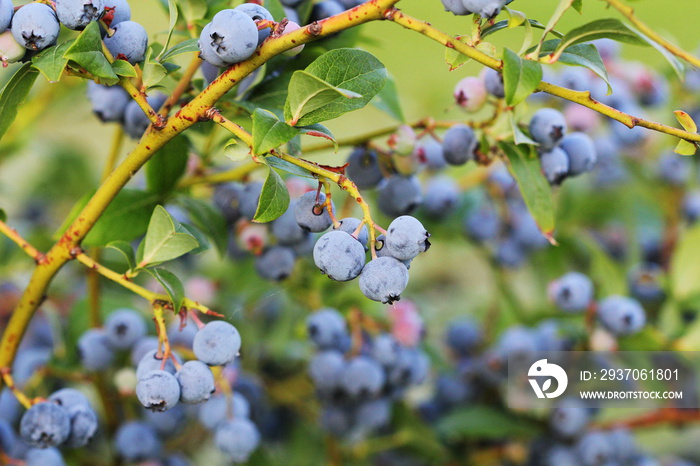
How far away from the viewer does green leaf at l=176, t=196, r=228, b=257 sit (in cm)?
92

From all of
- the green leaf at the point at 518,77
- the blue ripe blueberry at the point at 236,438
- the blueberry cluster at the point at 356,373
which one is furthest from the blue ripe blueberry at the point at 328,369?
the green leaf at the point at 518,77

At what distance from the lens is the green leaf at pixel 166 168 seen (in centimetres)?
87

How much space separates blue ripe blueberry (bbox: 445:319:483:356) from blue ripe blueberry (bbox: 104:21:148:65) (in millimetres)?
1006

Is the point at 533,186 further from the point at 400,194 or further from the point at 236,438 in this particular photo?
the point at 236,438

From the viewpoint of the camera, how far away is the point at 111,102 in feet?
2.94

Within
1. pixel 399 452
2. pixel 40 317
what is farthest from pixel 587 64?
pixel 40 317

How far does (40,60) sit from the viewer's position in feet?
2.10

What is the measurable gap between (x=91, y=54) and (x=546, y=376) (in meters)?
0.96

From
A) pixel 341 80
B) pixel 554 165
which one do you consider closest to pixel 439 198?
pixel 554 165

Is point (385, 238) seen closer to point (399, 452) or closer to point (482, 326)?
point (399, 452)

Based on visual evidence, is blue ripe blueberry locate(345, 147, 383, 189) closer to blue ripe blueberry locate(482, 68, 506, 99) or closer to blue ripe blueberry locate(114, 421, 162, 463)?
blue ripe blueberry locate(482, 68, 506, 99)

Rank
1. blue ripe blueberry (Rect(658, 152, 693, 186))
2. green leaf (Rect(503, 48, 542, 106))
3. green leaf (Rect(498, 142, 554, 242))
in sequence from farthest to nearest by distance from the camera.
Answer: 1. blue ripe blueberry (Rect(658, 152, 693, 186))
2. green leaf (Rect(498, 142, 554, 242))
3. green leaf (Rect(503, 48, 542, 106))

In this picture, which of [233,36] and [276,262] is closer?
[233,36]

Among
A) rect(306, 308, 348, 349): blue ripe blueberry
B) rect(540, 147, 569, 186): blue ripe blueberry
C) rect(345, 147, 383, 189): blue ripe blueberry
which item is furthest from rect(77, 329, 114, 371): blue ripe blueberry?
rect(540, 147, 569, 186): blue ripe blueberry
